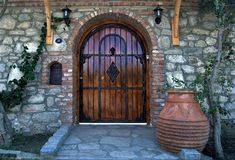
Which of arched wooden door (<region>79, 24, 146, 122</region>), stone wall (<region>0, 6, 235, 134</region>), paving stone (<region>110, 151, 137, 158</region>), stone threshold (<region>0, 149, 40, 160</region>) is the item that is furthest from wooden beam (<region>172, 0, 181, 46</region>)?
stone threshold (<region>0, 149, 40, 160</region>)

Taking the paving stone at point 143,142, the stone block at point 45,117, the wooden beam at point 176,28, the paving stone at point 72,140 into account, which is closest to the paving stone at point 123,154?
the paving stone at point 143,142

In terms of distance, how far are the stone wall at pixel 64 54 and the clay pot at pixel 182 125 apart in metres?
1.32

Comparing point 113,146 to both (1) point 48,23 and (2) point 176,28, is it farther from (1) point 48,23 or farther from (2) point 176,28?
(1) point 48,23

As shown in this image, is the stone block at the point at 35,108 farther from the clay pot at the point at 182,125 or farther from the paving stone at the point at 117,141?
the clay pot at the point at 182,125

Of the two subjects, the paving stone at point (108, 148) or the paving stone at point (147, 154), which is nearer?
the paving stone at point (147, 154)

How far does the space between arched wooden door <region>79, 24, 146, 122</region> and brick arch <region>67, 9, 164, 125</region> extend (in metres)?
0.24

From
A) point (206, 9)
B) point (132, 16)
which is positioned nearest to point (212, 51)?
point (206, 9)

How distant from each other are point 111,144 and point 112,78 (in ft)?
6.49

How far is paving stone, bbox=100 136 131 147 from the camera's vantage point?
4886mm

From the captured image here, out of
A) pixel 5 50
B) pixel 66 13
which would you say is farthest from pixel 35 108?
pixel 66 13

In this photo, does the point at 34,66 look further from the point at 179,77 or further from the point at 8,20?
the point at 179,77

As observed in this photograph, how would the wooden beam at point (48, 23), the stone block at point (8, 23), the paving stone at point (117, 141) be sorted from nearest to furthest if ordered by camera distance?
the paving stone at point (117, 141), the wooden beam at point (48, 23), the stone block at point (8, 23)

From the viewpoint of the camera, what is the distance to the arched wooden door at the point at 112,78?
6.50 m

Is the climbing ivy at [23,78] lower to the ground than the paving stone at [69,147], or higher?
higher
